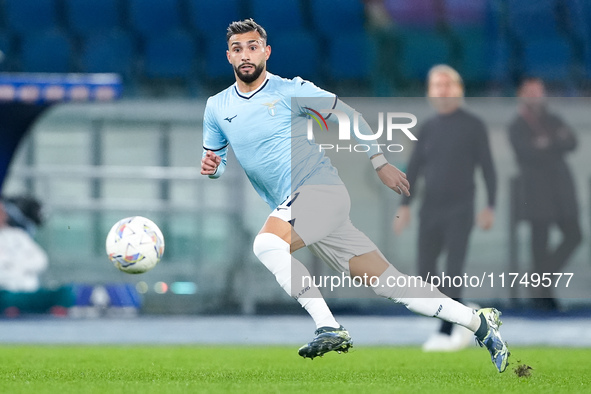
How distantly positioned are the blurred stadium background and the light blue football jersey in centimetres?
450

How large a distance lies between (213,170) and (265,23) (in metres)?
7.97

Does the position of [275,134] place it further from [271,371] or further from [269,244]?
[271,371]

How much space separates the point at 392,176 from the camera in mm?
5172

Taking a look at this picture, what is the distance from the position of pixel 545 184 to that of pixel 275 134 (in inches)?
209

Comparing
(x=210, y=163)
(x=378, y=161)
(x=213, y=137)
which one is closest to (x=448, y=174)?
(x=378, y=161)

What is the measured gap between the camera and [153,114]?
1158 cm

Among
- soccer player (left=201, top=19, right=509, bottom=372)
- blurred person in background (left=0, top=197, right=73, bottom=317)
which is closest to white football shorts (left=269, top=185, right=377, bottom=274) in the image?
soccer player (left=201, top=19, right=509, bottom=372)

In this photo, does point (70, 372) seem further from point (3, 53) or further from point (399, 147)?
point (3, 53)

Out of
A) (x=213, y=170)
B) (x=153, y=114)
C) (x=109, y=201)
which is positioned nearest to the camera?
(x=213, y=170)

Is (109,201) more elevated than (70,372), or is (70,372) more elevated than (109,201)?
(109,201)

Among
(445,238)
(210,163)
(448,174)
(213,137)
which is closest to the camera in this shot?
(210,163)

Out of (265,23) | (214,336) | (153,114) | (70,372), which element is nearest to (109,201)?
(153,114)

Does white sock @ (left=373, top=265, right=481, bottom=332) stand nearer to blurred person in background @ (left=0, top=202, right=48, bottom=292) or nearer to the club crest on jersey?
the club crest on jersey

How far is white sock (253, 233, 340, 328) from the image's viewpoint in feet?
16.2
